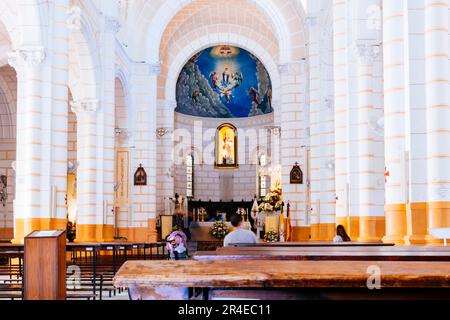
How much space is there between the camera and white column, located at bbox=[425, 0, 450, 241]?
31.3 ft

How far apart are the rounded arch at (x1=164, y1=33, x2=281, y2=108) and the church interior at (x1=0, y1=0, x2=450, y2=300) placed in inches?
3.4

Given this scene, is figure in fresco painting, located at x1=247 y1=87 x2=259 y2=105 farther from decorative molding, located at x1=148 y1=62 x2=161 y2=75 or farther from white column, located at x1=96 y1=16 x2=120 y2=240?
white column, located at x1=96 y1=16 x2=120 y2=240

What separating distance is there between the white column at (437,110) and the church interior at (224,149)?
19 millimetres

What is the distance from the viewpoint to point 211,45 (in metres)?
32.8

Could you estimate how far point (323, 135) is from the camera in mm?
19859

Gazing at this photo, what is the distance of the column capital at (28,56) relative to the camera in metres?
15.1

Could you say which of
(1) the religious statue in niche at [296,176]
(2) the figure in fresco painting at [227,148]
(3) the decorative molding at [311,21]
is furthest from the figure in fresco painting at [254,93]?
(3) the decorative molding at [311,21]

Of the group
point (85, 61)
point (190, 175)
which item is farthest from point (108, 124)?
point (190, 175)

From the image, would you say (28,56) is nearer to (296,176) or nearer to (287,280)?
(296,176)

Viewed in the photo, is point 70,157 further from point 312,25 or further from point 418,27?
point 418,27

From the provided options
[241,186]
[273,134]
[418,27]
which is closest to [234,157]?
[241,186]

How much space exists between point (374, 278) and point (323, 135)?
17042 mm

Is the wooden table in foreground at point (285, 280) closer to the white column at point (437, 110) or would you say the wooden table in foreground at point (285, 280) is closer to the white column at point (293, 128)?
the white column at point (437, 110)

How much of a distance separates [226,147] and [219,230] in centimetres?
836
